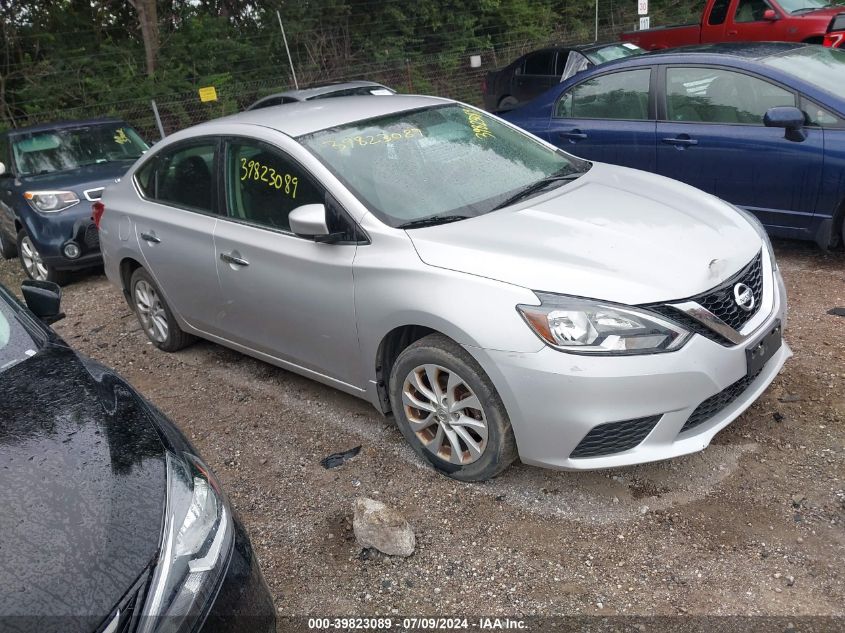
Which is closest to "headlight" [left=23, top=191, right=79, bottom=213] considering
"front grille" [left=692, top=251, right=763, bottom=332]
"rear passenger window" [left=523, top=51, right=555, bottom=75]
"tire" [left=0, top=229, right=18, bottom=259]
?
"tire" [left=0, top=229, right=18, bottom=259]

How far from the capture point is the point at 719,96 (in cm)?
546

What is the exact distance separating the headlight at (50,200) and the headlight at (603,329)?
5.85m

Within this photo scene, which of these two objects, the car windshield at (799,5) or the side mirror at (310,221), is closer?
the side mirror at (310,221)

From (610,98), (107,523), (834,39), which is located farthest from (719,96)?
(834,39)

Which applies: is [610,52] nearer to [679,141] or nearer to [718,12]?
[718,12]

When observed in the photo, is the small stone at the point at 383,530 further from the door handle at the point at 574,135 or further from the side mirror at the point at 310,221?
the door handle at the point at 574,135

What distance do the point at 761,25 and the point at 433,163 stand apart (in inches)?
381

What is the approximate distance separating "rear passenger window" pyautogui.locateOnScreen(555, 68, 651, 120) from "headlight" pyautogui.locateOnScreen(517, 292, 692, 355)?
3.51 metres

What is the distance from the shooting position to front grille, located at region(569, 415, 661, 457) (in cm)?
292

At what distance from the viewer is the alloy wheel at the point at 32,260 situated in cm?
743

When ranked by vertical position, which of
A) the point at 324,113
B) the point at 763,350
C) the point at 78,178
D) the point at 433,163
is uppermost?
the point at 324,113

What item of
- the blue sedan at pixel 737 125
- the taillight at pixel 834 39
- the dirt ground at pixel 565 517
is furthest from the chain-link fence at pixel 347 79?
the dirt ground at pixel 565 517

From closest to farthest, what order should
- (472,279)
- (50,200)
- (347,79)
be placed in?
(472,279) → (50,200) → (347,79)

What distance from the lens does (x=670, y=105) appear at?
18.8ft
